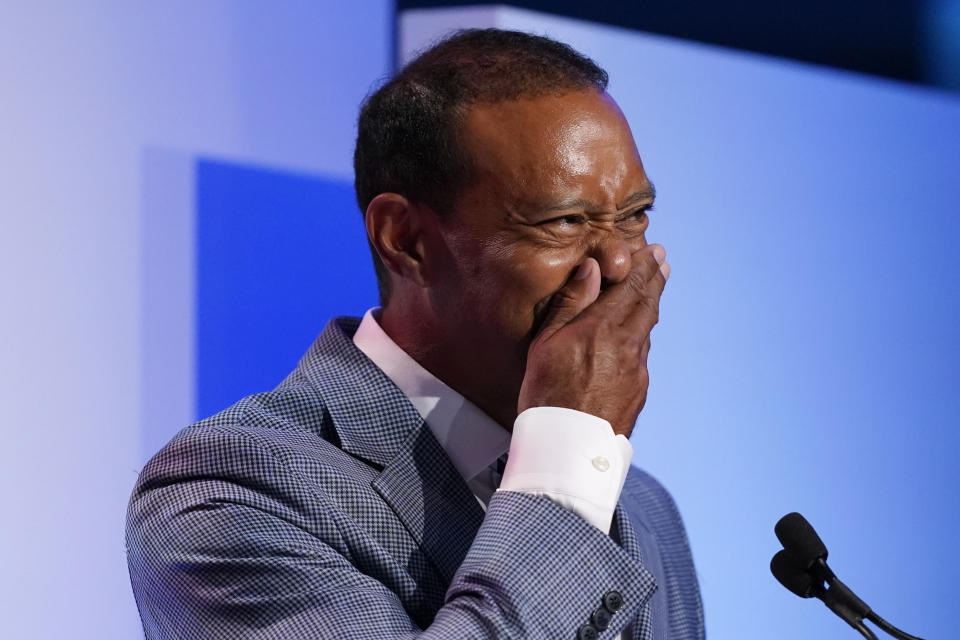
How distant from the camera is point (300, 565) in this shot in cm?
145

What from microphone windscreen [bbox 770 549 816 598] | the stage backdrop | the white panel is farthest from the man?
the stage backdrop

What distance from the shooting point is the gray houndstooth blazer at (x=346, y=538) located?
54.7 inches

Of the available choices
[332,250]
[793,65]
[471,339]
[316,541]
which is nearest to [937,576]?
[793,65]

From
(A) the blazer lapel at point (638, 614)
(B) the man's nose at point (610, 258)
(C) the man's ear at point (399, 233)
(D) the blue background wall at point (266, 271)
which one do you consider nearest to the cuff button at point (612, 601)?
(A) the blazer lapel at point (638, 614)

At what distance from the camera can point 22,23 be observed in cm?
224

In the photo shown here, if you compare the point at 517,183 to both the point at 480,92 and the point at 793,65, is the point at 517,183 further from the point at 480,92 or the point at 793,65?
the point at 793,65

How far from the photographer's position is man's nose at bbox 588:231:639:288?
5.59 feet

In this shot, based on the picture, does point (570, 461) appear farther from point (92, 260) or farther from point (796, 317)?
point (796, 317)

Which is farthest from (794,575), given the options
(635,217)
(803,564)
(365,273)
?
(365,273)

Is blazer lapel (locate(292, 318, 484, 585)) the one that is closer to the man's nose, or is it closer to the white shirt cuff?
the white shirt cuff

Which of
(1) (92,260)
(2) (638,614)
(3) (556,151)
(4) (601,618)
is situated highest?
(3) (556,151)

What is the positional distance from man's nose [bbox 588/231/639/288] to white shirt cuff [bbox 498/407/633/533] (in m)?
0.27

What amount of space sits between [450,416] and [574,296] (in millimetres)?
262

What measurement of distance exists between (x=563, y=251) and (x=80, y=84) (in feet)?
3.78
